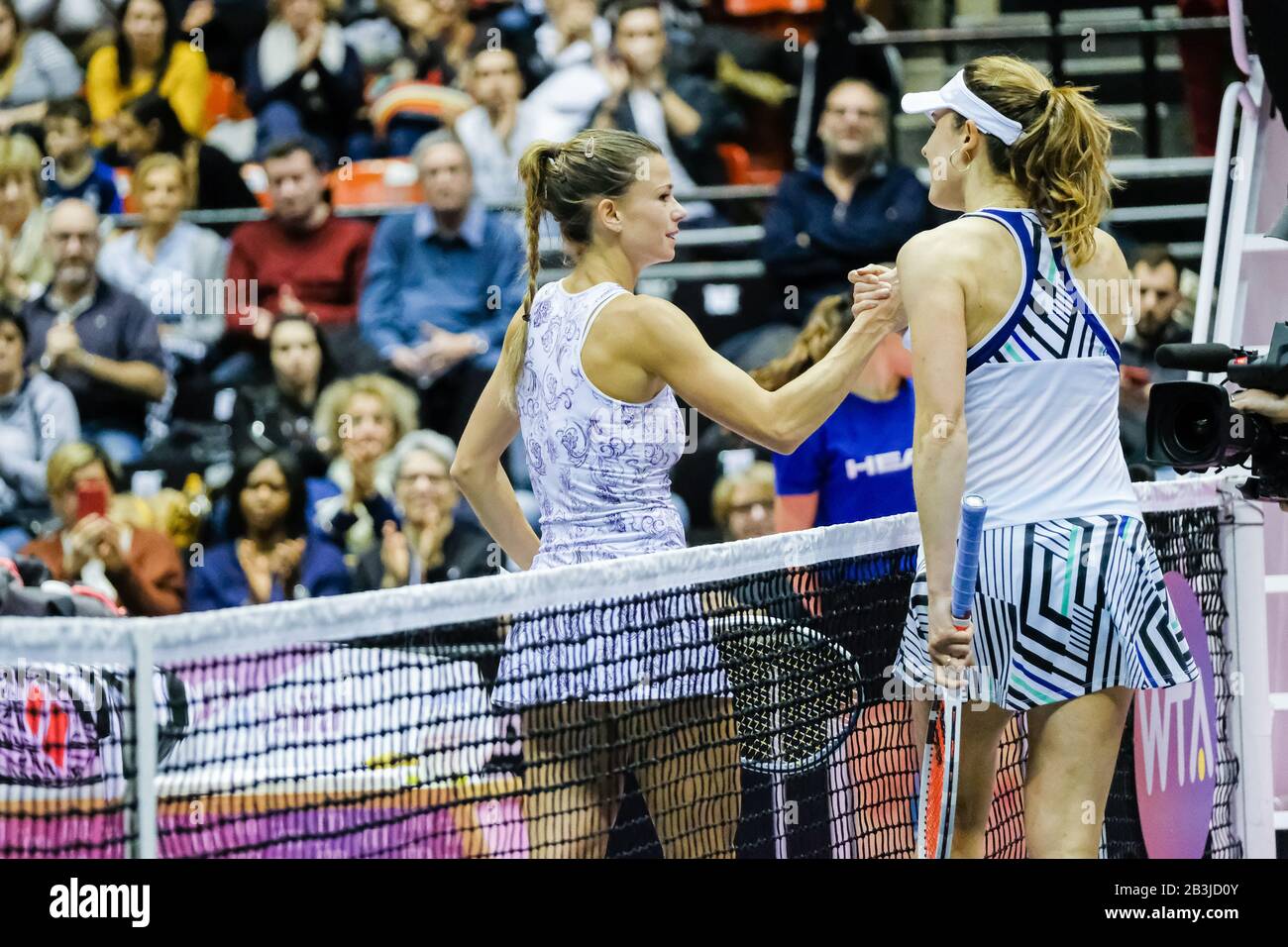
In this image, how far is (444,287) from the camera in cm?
693

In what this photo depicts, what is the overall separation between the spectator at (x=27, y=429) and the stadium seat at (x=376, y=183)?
54.3 inches

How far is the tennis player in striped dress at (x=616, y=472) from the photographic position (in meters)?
3.01

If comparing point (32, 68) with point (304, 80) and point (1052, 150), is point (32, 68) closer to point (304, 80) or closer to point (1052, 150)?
point (304, 80)

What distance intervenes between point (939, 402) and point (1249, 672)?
1610 mm

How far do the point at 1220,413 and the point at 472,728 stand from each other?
5.05 ft

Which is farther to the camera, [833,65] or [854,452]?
[833,65]

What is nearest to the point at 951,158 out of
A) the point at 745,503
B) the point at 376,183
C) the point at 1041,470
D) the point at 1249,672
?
the point at 1041,470

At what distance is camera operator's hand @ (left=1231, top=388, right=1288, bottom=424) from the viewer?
11.3ft

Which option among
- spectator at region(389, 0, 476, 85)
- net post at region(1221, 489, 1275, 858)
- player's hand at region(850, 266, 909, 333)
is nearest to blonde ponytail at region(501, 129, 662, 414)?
player's hand at region(850, 266, 909, 333)

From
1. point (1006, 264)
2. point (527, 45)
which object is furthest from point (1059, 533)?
point (527, 45)

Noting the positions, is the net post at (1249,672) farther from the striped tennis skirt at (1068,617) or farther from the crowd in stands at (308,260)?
the crowd in stands at (308,260)
